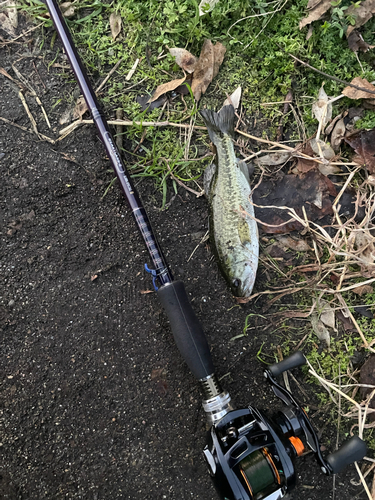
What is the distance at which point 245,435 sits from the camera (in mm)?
1571

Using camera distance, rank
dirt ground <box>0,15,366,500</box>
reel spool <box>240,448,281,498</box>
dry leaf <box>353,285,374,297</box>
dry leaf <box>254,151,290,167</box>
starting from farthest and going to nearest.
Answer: dry leaf <box>254,151,290,167</box>, dry leaf <box>353,285,374,297</box>, dirt ground <box>0,15,366,500</box>, reel spool <box>240,448,281,498</box>

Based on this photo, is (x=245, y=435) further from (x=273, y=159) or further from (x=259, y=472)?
(x=273, y=159)

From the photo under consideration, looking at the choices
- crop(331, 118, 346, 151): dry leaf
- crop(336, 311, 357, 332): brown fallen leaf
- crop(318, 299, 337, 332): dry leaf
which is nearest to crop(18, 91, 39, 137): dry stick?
crop(331, 118, 346, 151): dry leaf

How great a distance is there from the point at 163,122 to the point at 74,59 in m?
0.62

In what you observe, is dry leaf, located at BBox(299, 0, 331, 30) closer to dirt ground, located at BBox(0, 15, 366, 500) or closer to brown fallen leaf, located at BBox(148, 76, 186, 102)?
brown fallen leaf, located at BBox(148, 76, 186, 102)

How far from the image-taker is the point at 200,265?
221 centimetres

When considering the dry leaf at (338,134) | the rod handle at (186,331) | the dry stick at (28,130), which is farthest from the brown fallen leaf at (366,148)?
the dry stick at (28,130)

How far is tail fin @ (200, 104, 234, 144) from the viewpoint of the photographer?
2.17m

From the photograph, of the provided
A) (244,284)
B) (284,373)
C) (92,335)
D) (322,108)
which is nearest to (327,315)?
(284,373)

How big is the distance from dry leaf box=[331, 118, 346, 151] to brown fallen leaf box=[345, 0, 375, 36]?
0.56 metres

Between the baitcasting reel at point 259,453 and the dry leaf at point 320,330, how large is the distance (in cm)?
61

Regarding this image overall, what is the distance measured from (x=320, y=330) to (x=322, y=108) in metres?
1.40

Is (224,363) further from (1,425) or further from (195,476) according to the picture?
(1,425)

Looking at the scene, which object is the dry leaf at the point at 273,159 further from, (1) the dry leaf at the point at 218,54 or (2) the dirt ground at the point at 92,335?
(1) the dry leaf at the point at 218,54
